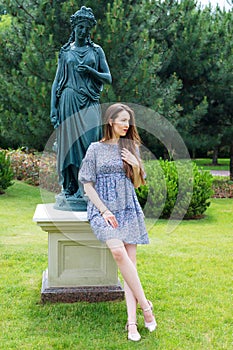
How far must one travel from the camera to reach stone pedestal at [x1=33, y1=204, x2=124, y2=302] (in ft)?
12.7

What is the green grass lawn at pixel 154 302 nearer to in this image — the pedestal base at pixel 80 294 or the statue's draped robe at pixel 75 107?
the pedestal base at pixel 80 294

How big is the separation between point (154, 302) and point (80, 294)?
66 cm

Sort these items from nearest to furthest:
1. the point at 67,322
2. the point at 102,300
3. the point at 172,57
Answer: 1. the point at 67,322
2. the point at 102,300
3. the point at 172,57

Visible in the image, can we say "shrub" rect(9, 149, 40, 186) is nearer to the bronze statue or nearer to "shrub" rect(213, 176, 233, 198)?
"shrub" rect(213, 176, 233, 198)

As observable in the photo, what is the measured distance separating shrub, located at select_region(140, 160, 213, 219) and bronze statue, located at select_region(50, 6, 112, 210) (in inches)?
149

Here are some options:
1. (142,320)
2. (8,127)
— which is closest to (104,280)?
(142,320)

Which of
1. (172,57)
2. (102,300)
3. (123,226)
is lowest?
(102,300)

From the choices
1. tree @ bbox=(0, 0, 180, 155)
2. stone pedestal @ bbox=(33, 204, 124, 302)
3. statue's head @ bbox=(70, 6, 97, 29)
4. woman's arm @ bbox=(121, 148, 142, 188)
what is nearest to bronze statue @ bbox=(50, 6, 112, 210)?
statue's head @ bbox=(70, 6, 97, 29)

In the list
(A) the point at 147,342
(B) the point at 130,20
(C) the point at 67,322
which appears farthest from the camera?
(B) the point at 130,20

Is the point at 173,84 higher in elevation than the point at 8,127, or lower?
higher

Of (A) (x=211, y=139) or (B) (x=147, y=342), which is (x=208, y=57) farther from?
(B) (x=147, y=342)

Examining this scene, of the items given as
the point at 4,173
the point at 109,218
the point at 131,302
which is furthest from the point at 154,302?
the point at 4,173

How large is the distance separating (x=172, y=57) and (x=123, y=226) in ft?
30.7

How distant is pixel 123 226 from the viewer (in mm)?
3287
